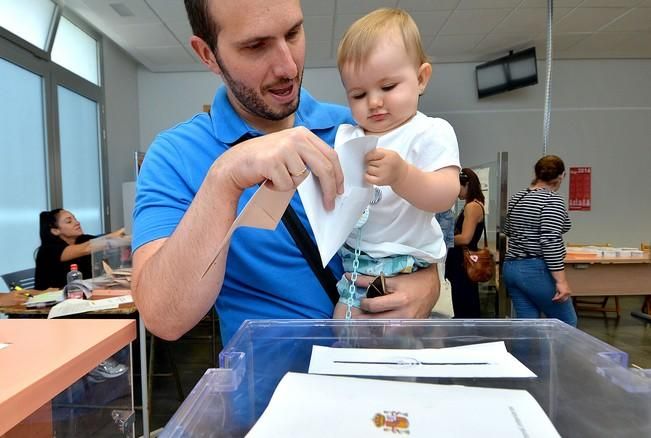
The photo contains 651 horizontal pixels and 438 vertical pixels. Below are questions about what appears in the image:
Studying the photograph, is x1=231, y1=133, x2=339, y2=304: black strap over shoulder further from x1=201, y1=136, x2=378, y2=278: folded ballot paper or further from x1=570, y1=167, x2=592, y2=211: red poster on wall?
x1=570, y1=167, x2=592, y2=211: red poster on wall

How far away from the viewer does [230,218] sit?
626mm

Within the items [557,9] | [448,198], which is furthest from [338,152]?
[557,9]

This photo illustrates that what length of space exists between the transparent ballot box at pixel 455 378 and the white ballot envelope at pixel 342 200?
12 centimetres

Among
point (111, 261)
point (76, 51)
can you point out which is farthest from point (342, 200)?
point (76, 51)

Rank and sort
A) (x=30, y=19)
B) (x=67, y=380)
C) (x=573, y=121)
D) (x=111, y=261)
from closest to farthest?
(x=67, y=380) → (x=111, y=261) → (x=30, y=19) → (x=573, y=121)

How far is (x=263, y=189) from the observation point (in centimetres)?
50

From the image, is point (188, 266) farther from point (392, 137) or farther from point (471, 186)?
point (471, 186)

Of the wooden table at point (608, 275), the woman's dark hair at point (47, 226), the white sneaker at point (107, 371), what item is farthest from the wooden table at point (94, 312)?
the wooden table at point (608, 275)

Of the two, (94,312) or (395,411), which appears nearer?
(395,411)

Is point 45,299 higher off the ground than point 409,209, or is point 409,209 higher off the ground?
point 409,209

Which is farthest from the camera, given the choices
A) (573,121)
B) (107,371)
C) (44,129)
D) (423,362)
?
(573,121)

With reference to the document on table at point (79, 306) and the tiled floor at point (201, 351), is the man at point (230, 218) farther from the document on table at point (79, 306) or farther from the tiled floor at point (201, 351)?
the tiled floor at point (201, 351)

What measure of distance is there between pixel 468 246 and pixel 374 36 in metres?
3.02

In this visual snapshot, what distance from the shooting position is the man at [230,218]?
67 cm
